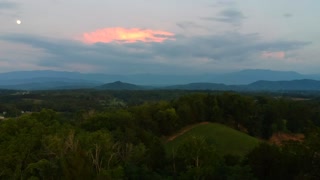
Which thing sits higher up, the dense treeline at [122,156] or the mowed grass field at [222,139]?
the dense treeline at [122,156]

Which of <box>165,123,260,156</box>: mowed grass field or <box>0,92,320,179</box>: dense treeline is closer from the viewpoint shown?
<box>0,92,320,179</box>: dense treeline

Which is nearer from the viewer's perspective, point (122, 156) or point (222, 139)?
point (122, 156)


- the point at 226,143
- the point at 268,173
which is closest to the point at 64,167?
the point at 268,173

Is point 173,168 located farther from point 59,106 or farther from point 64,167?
point 59,106

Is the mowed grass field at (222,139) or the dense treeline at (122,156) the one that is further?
the mowed grass field at (222,139)

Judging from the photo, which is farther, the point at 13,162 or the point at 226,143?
the point at 226,143

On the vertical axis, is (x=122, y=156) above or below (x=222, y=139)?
above

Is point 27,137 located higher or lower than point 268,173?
higher

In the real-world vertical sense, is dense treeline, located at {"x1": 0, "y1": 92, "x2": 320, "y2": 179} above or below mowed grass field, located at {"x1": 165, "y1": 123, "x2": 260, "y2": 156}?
above
